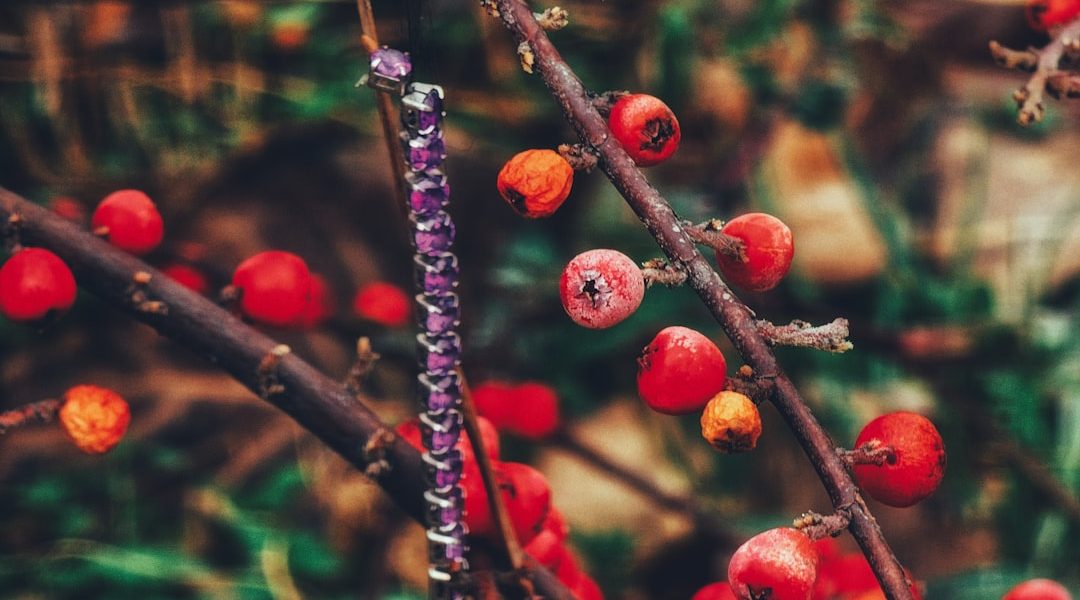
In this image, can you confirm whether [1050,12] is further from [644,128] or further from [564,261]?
[564,261]

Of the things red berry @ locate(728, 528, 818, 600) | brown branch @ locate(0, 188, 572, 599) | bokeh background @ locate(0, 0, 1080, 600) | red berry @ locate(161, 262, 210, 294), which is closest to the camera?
red berry @ locate(728, 528, 818, 600)

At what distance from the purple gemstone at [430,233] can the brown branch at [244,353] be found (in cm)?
10

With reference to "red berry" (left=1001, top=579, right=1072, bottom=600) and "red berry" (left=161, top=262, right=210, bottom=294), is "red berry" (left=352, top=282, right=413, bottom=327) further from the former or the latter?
"red berry" (left=1001, top=579, right=1072, bottom=600)

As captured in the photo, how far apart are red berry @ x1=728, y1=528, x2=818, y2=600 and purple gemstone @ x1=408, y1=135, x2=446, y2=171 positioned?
0.16 m

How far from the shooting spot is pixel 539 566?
40cm

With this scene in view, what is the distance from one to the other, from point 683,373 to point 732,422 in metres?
0.03

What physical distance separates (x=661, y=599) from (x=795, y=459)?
0.18 m

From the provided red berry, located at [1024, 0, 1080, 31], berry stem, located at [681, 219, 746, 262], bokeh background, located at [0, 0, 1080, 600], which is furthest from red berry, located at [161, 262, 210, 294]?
red berry, located at [1024, 0, 1080, 31]

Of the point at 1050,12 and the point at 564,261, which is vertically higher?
the point at 564,261

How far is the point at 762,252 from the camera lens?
1.07 feet

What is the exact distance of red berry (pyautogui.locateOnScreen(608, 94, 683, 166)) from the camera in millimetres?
323

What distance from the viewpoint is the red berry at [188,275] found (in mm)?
545

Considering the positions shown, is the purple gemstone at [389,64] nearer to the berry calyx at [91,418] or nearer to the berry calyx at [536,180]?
the berry calyx at [536,180]

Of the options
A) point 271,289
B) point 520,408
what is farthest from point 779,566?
point 520,408
